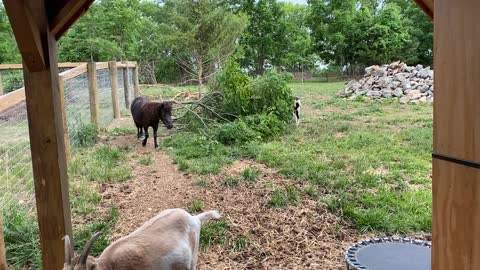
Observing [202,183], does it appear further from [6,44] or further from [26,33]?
[6,44]

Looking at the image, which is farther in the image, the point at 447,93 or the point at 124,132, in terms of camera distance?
the point at 124,132

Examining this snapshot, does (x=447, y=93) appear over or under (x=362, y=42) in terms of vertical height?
under

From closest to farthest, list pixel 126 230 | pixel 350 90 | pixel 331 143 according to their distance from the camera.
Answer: pixel 126 230, pixel 331 143, pixel 350 90

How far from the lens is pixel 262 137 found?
852 cm

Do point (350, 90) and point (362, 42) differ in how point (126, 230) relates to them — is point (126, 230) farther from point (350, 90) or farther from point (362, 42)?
point (362, 42)

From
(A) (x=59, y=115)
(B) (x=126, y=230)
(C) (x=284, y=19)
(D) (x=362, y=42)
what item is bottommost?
(B) (x=126, y=230)

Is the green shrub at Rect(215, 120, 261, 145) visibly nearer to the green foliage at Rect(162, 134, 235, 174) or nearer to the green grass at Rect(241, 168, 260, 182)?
the green foliage at Rect(162, 134, 235, 174)

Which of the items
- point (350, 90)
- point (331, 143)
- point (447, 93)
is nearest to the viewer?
point (447, 93)

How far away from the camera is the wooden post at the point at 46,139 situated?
268 cm

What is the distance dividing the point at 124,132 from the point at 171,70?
1397cm

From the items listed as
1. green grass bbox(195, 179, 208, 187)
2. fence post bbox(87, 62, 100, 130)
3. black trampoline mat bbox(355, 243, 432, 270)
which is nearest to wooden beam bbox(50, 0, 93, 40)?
black trampoline mat bbox(355, 243, 432, 270)

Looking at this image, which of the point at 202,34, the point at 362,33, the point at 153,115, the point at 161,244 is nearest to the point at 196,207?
the point at 161,244

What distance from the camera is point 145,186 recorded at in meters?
5.81

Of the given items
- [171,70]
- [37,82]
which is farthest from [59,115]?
[171,70]
